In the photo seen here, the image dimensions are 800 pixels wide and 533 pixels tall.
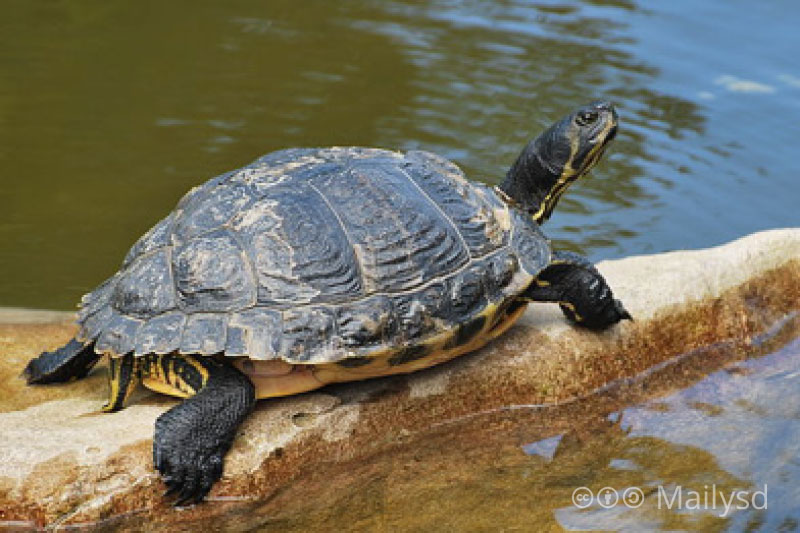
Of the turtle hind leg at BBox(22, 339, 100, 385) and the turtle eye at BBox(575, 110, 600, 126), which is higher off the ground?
the turtle eye at BBox(575, 110, 600, 126)

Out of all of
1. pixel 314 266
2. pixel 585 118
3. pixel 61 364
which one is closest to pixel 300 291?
pixel 314 266

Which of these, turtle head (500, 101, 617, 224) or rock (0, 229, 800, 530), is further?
turtle head (500, 101, 617, 224)

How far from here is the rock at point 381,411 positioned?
411cm

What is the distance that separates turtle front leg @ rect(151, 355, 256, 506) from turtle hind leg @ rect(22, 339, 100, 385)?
75 centimetres

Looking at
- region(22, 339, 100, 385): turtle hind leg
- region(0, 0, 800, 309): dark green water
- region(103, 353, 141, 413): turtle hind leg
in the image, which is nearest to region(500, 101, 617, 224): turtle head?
region(0, 0, 800, 309): dark green water

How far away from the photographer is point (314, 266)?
453 centimetres

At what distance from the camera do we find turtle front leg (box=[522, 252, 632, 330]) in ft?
16.6

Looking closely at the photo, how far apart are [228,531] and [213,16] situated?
7.87 meters

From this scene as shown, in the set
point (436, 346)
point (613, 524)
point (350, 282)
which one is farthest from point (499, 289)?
point (613, 524)
